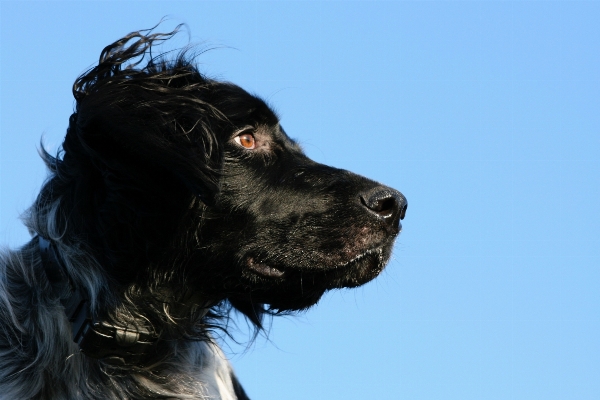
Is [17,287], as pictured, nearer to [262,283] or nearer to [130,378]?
[130,378]

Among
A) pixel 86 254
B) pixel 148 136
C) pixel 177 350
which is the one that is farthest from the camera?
pixel 177 350

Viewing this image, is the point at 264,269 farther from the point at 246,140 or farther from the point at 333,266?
the point at 246,140

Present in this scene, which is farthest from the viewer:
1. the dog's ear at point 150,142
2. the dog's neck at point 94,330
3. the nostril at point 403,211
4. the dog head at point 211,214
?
the nostril at point 403,211

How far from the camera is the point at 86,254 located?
470cm

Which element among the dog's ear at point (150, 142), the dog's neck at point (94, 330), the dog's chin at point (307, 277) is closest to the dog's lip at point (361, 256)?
the dog's chin at point (307, 277)

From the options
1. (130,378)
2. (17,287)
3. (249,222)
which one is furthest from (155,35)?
(130,378)

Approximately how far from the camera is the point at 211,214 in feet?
15.6

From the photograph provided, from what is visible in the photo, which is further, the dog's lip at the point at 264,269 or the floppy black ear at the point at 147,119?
the dog's lip at the point at 264,269

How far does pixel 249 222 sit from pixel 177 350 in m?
0.86

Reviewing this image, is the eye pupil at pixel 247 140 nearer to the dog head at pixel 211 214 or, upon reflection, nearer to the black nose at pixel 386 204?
the dog head at pixel 211 214

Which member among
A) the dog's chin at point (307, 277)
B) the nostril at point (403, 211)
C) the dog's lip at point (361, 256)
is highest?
the nostril at point (403, 211)

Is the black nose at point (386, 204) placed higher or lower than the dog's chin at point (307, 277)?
higher

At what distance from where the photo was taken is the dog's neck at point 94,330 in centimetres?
450

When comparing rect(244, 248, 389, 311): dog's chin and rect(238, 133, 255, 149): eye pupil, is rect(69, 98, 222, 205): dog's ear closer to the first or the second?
rect(238, 133, 255, 149): eye pupil
